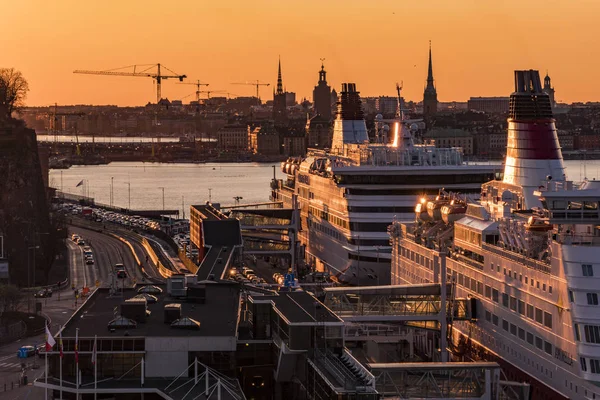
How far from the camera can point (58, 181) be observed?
118625mm

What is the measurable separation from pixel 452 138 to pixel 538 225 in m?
127

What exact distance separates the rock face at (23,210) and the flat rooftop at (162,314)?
17043 millimetres


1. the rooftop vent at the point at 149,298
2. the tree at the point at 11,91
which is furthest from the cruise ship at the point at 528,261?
the tree at the point at 11,91

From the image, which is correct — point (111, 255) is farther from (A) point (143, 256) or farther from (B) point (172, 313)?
(B) point (172, 313)

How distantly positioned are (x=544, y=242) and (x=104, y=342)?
7193mm

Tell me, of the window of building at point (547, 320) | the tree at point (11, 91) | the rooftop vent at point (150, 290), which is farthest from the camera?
the tree at point (11, 91)

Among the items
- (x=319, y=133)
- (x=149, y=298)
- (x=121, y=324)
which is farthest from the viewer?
(x=319, y=133)

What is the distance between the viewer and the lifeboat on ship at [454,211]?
28.0 metres

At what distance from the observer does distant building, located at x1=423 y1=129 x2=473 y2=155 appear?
145 meters

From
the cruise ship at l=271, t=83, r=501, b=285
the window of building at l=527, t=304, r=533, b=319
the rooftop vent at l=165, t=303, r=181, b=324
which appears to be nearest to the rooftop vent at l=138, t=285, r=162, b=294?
the rooftop vent at l=165, t=303, r=181, b=324

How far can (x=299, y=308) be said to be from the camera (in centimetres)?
2095

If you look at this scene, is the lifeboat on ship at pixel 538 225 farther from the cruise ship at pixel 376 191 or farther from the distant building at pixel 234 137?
the distant building at pixel 234 137

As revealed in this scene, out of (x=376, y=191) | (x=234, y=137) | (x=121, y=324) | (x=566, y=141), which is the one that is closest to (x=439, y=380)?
(x=121, y=324)

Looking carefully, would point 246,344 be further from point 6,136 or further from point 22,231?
point 6,136
